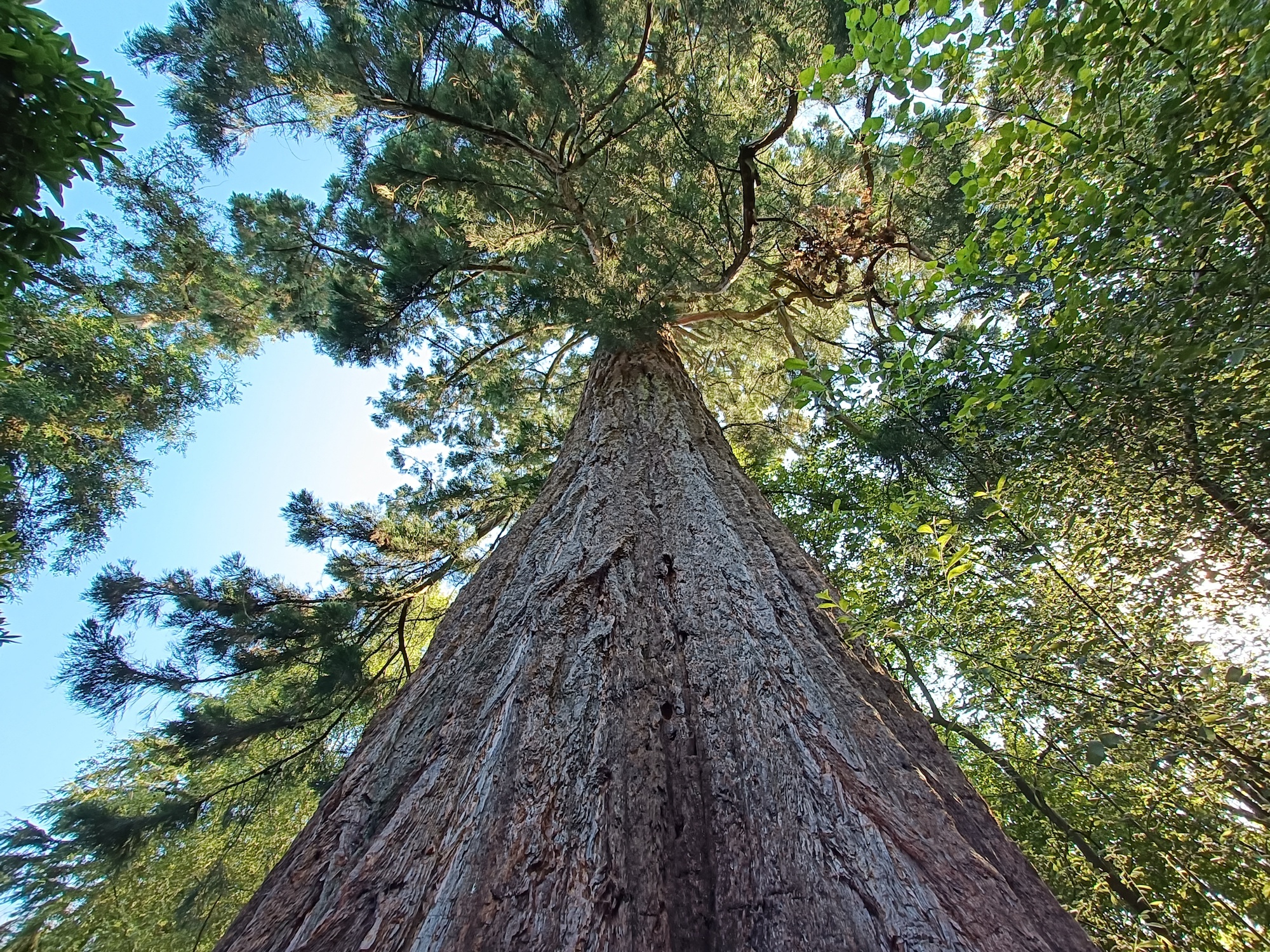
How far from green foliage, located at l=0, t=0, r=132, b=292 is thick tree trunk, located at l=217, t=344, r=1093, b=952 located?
1.96 meters

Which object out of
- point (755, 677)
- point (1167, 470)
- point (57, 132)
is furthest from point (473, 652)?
point (1167, 470)

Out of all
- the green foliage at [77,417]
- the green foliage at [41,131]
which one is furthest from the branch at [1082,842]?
the green foliage at [77,417]

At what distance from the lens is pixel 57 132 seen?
69.1 inches

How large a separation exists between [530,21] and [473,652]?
14.3ft

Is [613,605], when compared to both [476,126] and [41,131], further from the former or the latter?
[476,126]

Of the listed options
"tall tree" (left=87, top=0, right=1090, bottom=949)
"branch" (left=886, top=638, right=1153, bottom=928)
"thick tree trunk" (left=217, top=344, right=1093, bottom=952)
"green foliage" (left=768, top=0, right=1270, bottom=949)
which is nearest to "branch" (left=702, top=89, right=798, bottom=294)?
"tall tree" (left=87, top=0, right=1090, bottom=949)

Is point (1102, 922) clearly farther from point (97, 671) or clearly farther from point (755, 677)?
point (97, 671)

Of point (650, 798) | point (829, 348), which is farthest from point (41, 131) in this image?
point (829, 348)

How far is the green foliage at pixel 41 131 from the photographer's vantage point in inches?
64.2

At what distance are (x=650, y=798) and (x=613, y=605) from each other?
60cm

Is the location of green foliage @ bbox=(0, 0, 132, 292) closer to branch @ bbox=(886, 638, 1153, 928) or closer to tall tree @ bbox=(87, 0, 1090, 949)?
tall tree @ bbox=(87, 0, 1090, 949)

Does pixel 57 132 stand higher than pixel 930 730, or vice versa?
pixel 57 132

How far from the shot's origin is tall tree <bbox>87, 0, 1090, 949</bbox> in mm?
986

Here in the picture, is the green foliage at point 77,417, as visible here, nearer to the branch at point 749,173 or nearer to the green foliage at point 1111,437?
the branch at point 749,173
